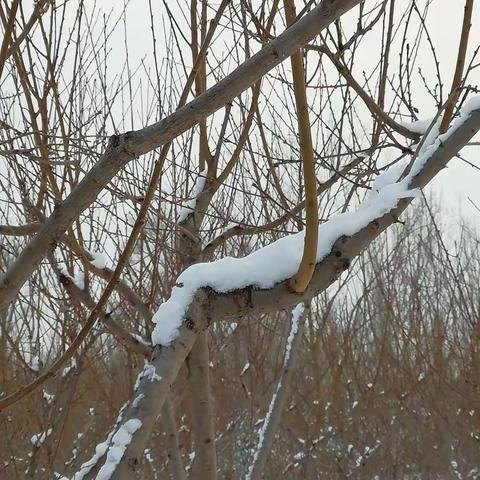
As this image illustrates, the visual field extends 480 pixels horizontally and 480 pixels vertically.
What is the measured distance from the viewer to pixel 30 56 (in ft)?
7.38

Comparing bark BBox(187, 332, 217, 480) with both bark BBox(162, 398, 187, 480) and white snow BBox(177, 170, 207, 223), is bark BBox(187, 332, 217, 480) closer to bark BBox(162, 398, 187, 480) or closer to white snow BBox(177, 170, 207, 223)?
bark BBox(162, 398, 187, 480)

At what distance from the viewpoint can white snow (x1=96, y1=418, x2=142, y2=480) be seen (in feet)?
3.01

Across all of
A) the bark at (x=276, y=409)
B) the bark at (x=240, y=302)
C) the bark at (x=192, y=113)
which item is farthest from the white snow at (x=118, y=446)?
the bark at (x=276, y=409)

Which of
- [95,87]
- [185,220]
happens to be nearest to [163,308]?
[185,220]

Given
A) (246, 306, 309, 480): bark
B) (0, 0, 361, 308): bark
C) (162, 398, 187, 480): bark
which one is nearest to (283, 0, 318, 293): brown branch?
(0, 0, 361, 308): bark

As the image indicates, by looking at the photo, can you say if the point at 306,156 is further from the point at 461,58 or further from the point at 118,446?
the point at 461,58

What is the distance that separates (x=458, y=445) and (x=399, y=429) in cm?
59

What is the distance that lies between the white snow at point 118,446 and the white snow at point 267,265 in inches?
5.9

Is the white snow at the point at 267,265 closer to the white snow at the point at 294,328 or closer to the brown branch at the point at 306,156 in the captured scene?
the brown branch at the point at 306,156

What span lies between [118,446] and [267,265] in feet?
1.35

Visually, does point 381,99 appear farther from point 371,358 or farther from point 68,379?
point 371,358

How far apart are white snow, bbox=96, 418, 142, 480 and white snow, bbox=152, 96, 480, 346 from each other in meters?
0.15

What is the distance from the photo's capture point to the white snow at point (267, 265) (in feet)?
3.66

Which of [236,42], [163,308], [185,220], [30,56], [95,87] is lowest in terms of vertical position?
[163,308]
